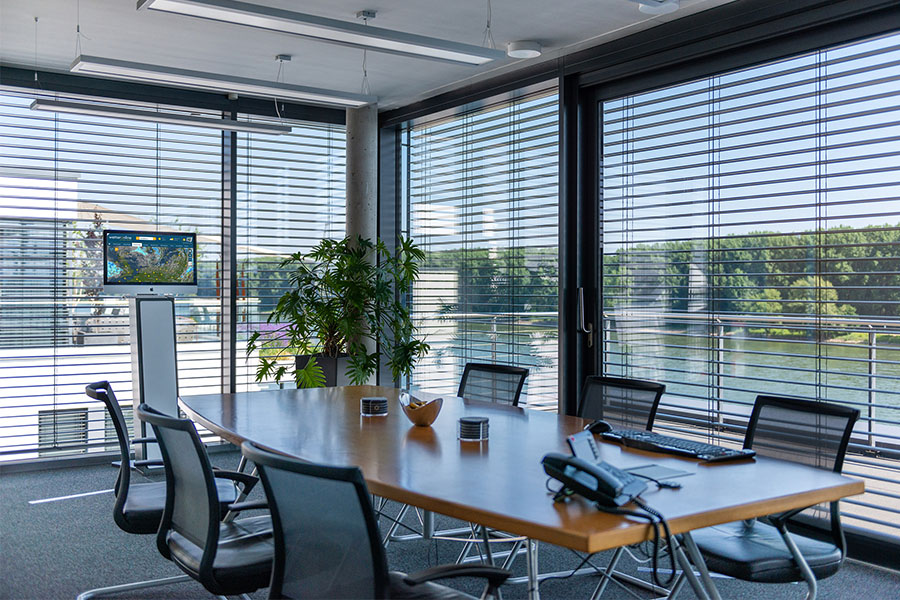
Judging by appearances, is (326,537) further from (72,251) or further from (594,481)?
(72,251)

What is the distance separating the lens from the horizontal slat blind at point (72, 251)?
20.8 feet

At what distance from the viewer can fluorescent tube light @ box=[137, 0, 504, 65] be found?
3607 millimetres

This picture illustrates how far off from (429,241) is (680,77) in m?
3.00

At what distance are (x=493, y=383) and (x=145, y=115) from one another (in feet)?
10.4

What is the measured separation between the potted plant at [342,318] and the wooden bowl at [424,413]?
10.4 ft

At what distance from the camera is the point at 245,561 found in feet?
9.02

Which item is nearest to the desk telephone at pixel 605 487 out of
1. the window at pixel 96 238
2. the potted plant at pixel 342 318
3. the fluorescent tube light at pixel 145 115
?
the fluorescent tube light at pixel 145 115

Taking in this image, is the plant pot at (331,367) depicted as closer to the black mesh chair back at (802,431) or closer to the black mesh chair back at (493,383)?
the black mesh chair back at (493,383)

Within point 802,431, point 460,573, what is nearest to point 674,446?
point 802,431

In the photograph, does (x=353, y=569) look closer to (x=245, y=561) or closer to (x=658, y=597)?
(x=245, y=561)

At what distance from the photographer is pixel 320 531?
213 centimetres

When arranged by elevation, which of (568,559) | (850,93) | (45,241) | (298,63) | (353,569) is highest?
(298,63)

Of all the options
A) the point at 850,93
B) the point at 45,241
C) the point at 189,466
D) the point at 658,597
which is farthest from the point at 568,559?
the point at 45,241

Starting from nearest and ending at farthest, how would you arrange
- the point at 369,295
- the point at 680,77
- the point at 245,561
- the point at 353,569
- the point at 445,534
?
the point at 353,569 < the point at 245,561 < the point at 445,534 < the point at 680,77 < the point at 369,295
